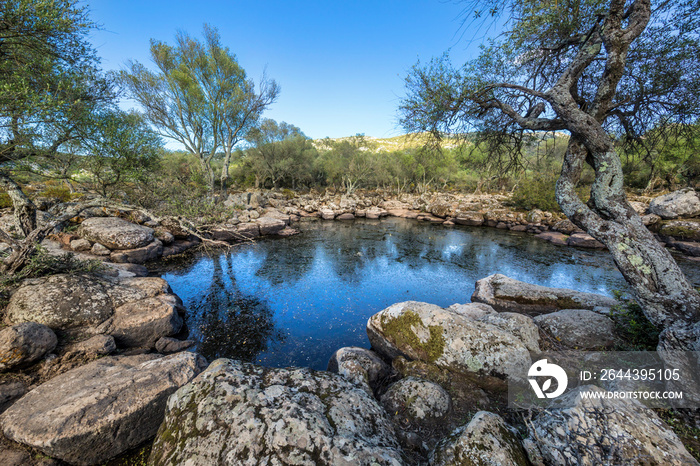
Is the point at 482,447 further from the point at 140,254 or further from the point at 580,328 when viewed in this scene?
the point at 140,254

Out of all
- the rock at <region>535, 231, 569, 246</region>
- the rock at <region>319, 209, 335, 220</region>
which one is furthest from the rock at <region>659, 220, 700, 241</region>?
the rock at <region>319, 209, 335, 220</region>

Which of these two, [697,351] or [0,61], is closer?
[697,351]

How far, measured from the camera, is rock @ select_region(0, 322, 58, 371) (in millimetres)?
4152

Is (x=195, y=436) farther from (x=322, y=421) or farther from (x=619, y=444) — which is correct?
(x=619, y=444)

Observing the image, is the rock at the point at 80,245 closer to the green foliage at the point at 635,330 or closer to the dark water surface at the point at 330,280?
the dark water surface at the point at 330,280

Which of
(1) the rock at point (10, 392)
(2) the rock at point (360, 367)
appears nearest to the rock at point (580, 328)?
(2) the rock at point (360, 367)

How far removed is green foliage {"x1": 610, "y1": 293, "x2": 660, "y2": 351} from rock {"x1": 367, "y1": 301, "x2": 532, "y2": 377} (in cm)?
205

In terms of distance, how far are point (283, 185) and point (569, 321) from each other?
164 feet

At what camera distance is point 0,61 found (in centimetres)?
567

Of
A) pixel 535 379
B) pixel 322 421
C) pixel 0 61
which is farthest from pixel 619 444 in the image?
pixel 0 61

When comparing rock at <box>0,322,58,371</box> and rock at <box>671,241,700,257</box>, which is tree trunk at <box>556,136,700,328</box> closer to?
rock at <box>0,322,58,371</box>

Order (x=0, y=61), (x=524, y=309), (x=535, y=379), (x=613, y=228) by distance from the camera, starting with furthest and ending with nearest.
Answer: (x=524, y=309) < (x=0, y=61) < (x=613, y=228) < (x=535, y=379)

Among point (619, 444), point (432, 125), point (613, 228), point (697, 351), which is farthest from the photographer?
point (432, 125)

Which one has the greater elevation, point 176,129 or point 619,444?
point 176,129
